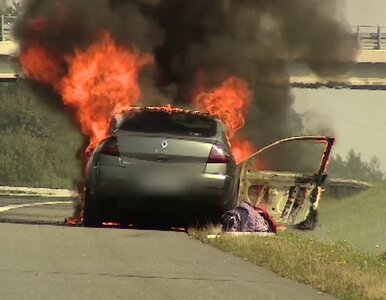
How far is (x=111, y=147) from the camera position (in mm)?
12469

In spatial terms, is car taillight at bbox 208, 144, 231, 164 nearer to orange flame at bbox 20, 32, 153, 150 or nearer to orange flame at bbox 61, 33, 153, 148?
orange flame at bbox 20, 32, 153, 150

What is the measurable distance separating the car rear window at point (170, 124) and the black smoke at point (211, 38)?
5938 mm

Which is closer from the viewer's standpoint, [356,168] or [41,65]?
[41,65]

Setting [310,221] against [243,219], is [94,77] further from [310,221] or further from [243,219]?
[243,219]

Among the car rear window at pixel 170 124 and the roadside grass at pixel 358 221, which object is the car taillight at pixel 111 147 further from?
the roadside grass at pixel 358 221

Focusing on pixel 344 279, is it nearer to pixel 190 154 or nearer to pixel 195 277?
pixel 195 277

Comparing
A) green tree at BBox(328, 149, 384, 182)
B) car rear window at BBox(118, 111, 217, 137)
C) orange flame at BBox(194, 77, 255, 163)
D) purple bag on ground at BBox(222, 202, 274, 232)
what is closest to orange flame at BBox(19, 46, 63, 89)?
orange flame at BBox(194, 77, 255, 163)

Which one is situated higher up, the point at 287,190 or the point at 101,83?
the point at 101,83

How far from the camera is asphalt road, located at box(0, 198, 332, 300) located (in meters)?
7.82

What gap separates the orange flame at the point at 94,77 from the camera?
17484mm

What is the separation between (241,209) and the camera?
41.7 feet

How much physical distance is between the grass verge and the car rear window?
4.44ft

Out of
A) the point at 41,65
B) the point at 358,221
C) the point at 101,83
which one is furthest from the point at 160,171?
the point at 41,65

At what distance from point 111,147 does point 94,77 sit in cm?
547
